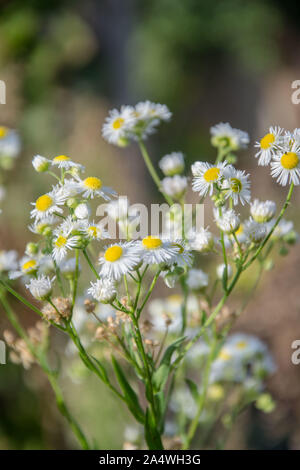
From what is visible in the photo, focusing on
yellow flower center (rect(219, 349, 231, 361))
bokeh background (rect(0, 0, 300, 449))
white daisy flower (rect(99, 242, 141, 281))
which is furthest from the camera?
bokeh background (rect(0, 0, 300, 449))

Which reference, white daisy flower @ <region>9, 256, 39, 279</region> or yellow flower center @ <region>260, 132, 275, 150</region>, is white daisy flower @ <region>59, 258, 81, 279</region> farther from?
yellow flower center @ <region>260, 132, 275, 150</region>

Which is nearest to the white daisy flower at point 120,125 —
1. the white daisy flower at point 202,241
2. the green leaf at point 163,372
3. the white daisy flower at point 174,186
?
the white daisy flower at point 174,186

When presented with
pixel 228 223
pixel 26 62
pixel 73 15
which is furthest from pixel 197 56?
pixel 228 223

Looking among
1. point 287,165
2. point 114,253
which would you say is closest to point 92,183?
point 114,253

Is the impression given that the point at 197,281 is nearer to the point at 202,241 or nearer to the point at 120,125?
the point at 202,241

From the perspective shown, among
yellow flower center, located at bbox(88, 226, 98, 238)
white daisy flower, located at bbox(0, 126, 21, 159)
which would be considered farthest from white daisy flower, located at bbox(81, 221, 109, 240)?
white daisy flower, located at bbox(0, 126, 21, 159)

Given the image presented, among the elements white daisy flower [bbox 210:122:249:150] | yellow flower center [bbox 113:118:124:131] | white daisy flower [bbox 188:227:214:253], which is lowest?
white daisy flower [bbox 188:227:214:253]
